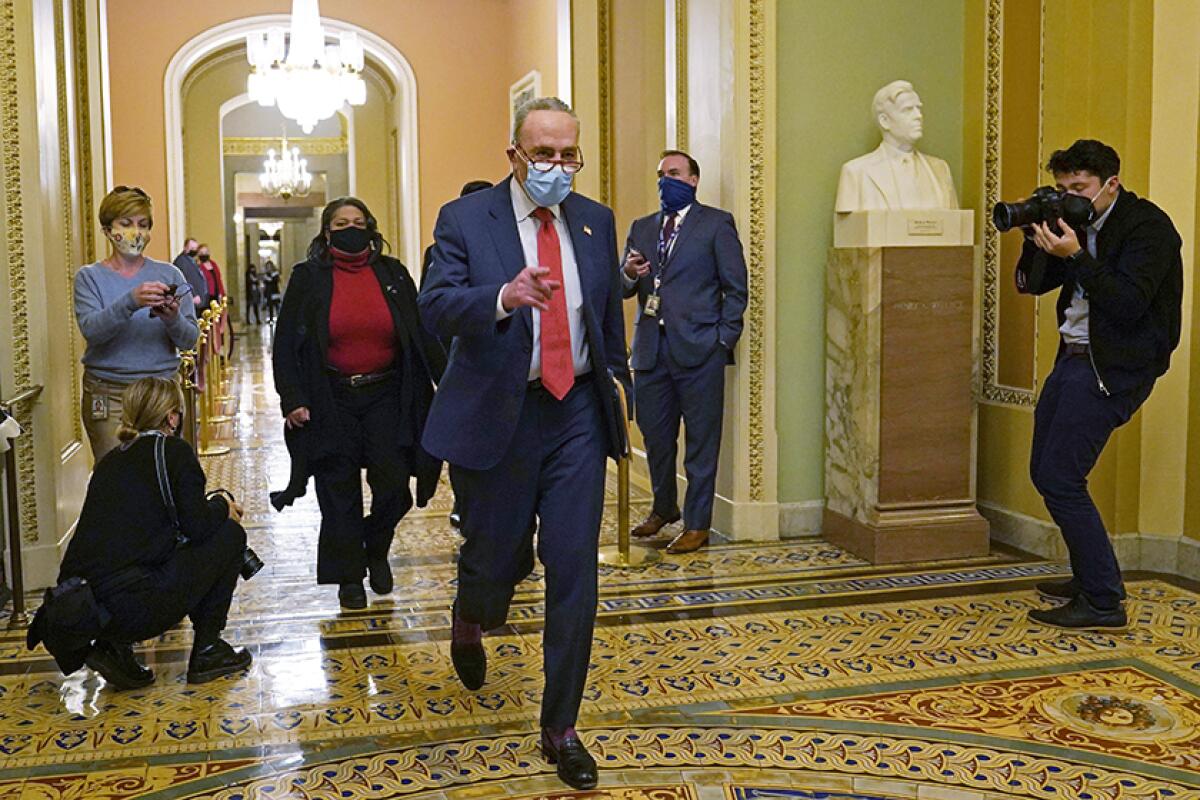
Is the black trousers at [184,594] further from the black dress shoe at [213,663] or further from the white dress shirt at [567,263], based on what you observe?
the white dress shirt at [567,263]

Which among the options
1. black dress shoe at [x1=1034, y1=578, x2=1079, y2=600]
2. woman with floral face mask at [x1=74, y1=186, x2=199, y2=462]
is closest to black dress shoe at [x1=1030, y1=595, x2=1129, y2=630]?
black dress shoe at [x1=1034, y1=578, x2=1079, y2=600]

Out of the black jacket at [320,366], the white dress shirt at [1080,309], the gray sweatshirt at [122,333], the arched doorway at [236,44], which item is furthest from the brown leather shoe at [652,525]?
the arched doorway at [236,44]

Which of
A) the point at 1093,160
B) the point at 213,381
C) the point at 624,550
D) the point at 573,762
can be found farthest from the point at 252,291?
the point at 573,762

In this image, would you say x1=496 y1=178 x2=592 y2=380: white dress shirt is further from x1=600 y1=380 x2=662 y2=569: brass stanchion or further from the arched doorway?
the arched doorway

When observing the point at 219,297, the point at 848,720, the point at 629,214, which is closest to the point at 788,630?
the point at 848,720

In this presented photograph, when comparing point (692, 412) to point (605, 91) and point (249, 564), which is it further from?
point (605, 91)

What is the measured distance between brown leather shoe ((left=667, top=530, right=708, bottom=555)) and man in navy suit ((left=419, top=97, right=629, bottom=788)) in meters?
2.52

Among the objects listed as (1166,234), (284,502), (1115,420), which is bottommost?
(284,502)

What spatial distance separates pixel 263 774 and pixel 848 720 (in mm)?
1665

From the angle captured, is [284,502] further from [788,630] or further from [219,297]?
[219,297]

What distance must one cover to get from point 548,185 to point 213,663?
206 centimetres

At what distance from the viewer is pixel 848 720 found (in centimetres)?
366

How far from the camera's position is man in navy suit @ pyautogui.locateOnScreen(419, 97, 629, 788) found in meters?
3.13

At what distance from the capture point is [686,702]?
12.6 ft
